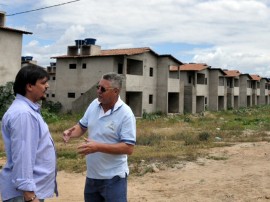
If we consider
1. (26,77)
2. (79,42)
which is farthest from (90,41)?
(26,77)

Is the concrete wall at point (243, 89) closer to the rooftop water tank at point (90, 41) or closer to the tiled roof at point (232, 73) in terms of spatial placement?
the tiled roof at point (232, 73)

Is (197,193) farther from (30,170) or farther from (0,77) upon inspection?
(0,77)

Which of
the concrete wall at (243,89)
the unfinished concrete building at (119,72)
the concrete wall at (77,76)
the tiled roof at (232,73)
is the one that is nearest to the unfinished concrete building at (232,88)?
the tiled roof at (232,73)

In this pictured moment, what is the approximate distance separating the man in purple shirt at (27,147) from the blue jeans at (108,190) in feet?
1.78

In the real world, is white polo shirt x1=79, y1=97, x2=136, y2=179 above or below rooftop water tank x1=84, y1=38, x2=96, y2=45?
below

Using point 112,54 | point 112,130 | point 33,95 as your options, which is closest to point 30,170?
point 33,95

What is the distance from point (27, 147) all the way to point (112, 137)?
931mm

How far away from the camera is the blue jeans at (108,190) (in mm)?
3131

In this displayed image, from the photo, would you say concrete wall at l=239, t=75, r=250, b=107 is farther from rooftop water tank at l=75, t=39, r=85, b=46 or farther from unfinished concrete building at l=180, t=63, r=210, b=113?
rooftop water tank at l=75, t=39, r=85, b=46

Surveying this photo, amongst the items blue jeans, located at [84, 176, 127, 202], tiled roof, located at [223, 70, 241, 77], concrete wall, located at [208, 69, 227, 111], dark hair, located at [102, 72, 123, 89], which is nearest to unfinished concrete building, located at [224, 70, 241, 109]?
tiled roof, located at [223, 70, 241, 77]

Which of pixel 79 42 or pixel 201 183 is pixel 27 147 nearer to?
pixel 201 183

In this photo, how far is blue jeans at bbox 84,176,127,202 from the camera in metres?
3.13

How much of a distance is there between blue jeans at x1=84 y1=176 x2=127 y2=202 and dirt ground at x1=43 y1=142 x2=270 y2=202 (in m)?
2.96

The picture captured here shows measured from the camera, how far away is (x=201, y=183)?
7258 millimetres
